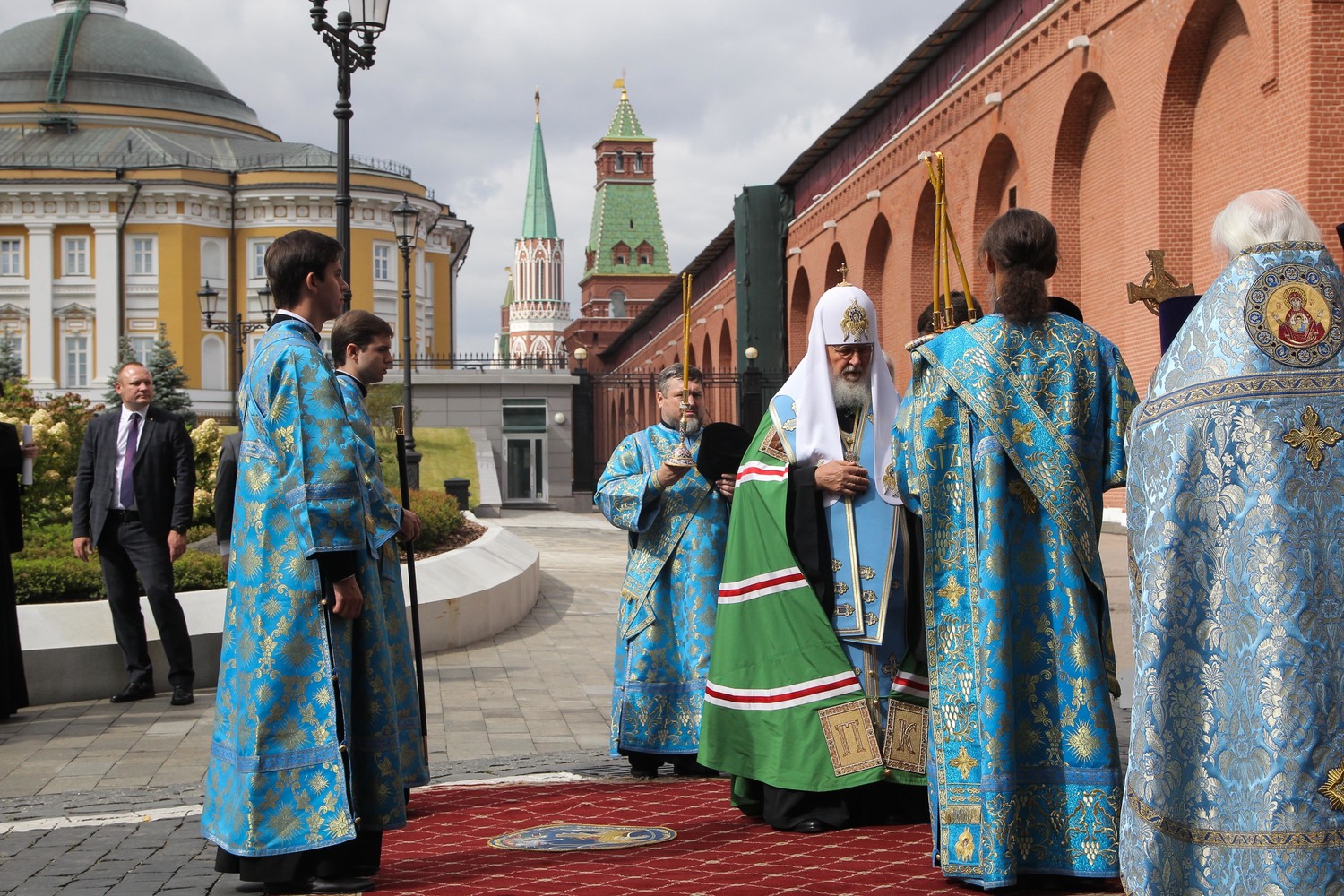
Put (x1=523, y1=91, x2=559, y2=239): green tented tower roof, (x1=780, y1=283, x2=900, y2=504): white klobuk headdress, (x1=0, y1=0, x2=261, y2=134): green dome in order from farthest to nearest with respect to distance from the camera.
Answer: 1. (x1=523, y1=91, x2=559, y2=239): green tented tower roof
2. (x1=0, y1=0, x2=261, y2=134): green dome
3. (x1=780, y1=283, x2=900, y2=504): white klobuk headdress

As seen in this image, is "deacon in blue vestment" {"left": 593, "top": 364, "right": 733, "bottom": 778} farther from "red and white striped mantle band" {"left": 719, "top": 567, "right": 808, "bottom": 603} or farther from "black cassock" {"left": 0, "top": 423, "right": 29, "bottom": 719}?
"black cassock" {"left": 0, "top": 423, "right": 29, "bottom": 719}

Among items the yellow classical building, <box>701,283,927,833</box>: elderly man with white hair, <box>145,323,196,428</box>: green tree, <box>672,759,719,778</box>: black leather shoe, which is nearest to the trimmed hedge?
<box>672,759,719,778</box>: black leather shoe

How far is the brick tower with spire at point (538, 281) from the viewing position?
14312 cm

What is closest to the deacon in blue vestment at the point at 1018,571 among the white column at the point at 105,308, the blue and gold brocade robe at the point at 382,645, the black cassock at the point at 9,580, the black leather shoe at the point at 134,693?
the blue and gold brocade robe at the point at 382,645

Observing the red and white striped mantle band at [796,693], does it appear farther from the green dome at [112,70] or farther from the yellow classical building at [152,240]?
the green dome at [112,70]

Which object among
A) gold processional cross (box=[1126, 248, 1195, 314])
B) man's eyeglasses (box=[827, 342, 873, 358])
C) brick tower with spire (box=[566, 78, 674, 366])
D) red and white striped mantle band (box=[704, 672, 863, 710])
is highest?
brick tower with spire (box=[566, 78, 674, 366])

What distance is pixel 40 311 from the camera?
56.0m

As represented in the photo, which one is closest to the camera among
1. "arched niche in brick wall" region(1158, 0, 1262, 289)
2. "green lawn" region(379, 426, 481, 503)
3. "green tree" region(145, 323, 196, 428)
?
"arched niche in brick wall" region(1158, 0, 1262, 289)

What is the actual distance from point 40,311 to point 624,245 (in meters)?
55.0

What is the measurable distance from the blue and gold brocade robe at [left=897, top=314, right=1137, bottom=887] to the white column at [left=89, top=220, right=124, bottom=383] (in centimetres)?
5550

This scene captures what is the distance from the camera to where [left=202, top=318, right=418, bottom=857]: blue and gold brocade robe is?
4.62 meters

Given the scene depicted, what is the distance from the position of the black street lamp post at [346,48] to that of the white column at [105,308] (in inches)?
1870

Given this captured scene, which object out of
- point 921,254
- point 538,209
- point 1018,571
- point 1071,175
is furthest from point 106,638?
point 538,209

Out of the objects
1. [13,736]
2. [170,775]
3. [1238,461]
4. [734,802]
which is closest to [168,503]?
[13,736]
